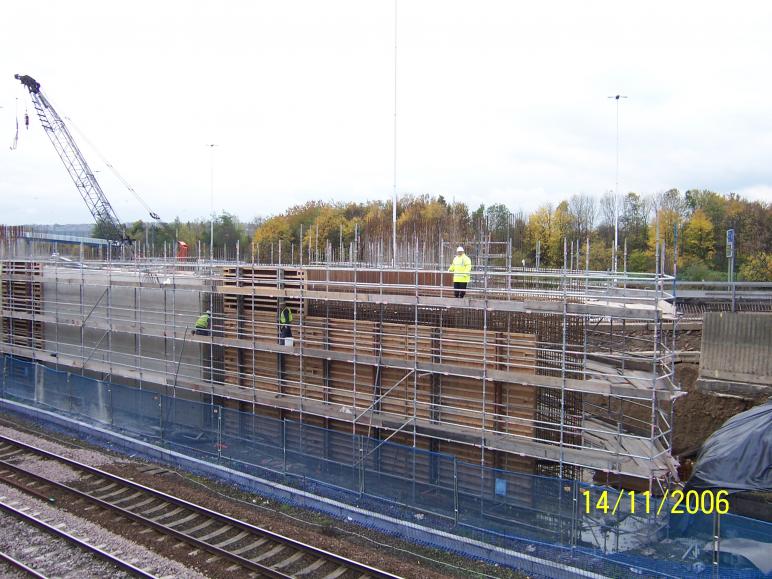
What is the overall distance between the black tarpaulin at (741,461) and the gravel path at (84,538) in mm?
8598

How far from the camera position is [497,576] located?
31.5ft

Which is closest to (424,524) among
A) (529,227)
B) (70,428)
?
(70,428)

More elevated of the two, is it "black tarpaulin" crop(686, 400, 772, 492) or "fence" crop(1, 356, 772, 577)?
"black tarpaulin" crop(686, 400, 772, 492)

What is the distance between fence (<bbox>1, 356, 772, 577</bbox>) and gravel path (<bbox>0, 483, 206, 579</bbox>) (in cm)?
335

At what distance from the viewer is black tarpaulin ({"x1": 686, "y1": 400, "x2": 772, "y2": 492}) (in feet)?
34.9

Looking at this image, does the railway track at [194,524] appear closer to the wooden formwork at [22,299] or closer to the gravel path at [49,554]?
the gravel path at [49,554]

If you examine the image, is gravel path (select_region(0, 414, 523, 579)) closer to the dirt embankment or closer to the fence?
the fence

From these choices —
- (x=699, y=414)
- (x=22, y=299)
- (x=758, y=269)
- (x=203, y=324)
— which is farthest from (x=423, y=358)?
(x=758, y=269)

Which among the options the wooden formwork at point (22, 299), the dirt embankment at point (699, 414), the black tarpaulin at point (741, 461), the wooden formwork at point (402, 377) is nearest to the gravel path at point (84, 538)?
the wooden formwork at point (402, 377)

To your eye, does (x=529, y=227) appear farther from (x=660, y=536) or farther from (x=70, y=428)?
(x=660, y=536)

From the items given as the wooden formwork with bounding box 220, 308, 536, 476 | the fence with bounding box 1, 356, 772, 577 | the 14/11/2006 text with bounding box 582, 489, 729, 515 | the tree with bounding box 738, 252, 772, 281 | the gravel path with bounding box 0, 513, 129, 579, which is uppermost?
the tree with bounding box 738, 252, 772, 281

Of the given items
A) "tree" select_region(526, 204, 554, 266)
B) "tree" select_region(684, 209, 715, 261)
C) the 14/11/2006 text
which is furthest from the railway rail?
"tree" select_region(684, 209, 715, 261)

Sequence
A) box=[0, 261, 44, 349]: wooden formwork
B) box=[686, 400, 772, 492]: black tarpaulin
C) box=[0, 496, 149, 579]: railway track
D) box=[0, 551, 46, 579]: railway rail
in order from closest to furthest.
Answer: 1. box=[0, 551, 46, 579]: railway rail
2. box=[0, 496, 149, 579]: railway track
3. box=[686, 400, 772, 492]: black tarpaulin
4. box=[0, 261, 44, 349]: wooden formwork

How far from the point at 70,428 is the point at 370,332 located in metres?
10.0
